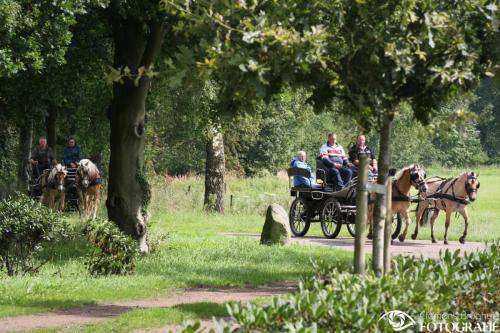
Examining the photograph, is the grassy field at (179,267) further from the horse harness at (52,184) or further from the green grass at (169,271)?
the horse harness at (52,184)

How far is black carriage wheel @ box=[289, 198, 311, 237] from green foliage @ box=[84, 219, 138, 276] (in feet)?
31.7

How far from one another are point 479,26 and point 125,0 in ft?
32.0

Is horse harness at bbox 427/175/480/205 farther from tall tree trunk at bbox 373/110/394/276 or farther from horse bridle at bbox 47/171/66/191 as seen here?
tall tree trunk at bbox 373/110/394/276

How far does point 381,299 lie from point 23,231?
955 cm

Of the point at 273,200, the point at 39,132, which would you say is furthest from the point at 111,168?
the point at 39,132

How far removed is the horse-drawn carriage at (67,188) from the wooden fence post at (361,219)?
69.8 feet

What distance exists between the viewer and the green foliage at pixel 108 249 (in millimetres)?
16114

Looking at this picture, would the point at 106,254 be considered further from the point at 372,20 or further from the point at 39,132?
the point at 39,132

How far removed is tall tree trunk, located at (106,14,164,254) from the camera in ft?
65.1

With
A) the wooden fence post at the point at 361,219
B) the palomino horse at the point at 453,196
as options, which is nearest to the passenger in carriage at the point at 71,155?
the palomino horse at the point at 453,196

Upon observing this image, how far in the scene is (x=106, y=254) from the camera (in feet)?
Result: 53.3

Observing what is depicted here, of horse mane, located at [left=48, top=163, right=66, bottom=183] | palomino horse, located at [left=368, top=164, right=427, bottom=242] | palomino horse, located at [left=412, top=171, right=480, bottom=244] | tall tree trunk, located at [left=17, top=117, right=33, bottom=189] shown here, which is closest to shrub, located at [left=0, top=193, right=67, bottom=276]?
palomino horse, located at [left=368, top=164, right=427, bottom=242]

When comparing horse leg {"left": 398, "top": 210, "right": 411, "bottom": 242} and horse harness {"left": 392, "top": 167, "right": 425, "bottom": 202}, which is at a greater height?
horse harness {"left": 392, "top": 167, "right": 425, "bottom": 202}

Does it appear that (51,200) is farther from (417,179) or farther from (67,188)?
(417,179)
